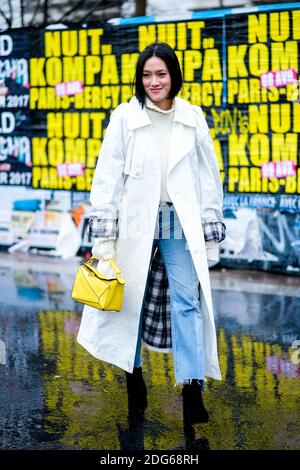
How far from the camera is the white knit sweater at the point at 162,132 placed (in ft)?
13.4

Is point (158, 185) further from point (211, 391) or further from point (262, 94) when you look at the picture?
point (262, 94)

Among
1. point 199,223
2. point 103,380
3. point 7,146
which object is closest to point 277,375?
point 103,380

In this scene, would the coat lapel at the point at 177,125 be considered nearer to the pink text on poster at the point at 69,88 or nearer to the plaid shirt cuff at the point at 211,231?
the plaid shirt cuff at the point at 211,231

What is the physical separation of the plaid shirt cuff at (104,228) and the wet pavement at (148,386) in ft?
3.15

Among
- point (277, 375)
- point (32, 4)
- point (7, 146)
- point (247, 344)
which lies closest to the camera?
point (277, 375)

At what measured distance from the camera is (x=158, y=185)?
405 centimetres

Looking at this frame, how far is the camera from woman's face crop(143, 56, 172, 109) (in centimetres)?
408

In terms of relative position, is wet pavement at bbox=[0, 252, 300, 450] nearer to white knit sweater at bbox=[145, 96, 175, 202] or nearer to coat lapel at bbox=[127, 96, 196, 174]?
white knit sweater at bbox=[145, 96, 175, 202]

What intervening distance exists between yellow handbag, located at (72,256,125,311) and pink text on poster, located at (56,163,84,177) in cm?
474

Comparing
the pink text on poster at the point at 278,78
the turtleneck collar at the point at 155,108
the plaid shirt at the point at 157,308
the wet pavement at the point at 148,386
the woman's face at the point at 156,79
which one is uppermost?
the pink text on poster at the point at 278,78

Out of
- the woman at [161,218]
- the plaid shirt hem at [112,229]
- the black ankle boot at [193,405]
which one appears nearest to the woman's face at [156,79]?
the woman at [161,218]

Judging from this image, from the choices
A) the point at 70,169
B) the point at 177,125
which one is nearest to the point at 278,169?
the point at 70,169

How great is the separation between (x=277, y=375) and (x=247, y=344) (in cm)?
74

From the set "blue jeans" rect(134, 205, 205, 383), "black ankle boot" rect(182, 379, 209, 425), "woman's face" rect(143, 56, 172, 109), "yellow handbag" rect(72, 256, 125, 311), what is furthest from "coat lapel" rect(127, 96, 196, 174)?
"black ankle boot" rect(182, 379, 209, 425)
